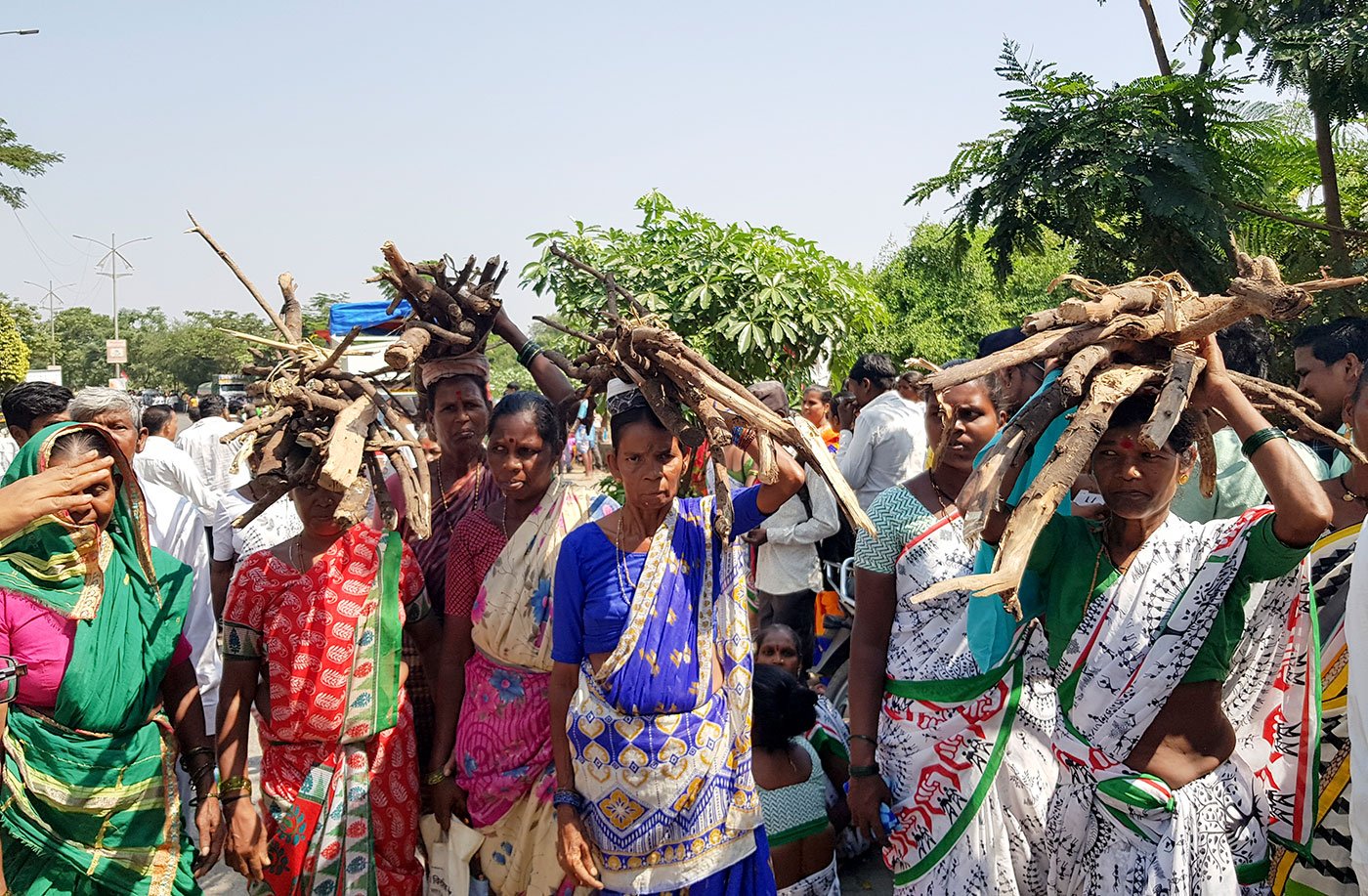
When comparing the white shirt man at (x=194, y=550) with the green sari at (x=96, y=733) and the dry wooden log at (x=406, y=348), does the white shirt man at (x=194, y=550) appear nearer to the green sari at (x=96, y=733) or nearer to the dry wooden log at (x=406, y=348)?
the green sari at (x=96, y=733)

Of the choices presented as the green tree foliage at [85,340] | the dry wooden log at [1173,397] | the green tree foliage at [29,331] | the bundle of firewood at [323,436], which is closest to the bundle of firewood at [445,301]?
the bundle of firewood at [323,436]

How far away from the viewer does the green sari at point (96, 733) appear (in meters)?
3.00

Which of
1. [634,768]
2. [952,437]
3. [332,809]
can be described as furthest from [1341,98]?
[332,809]

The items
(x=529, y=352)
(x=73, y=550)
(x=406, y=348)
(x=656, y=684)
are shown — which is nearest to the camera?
(x=656, y=684)

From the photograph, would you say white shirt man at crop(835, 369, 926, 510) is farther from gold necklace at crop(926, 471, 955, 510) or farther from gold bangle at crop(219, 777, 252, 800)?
gold bangle at crop(219, 777, 252, 800)

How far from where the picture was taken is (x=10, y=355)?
2612cm

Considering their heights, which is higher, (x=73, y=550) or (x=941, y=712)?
(x=73, y=550)

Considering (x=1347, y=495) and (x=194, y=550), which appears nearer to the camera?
(x=1347, y=495)

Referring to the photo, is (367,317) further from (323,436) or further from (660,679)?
(660,679)

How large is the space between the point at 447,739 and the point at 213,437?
600 centimetres

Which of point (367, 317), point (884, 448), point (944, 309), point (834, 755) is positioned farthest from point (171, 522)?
point (944, 309)

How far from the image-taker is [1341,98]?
16.4 ft

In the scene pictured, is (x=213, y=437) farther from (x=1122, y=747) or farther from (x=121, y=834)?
(x=1122, y=747)

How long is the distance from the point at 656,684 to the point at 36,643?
1.72m
